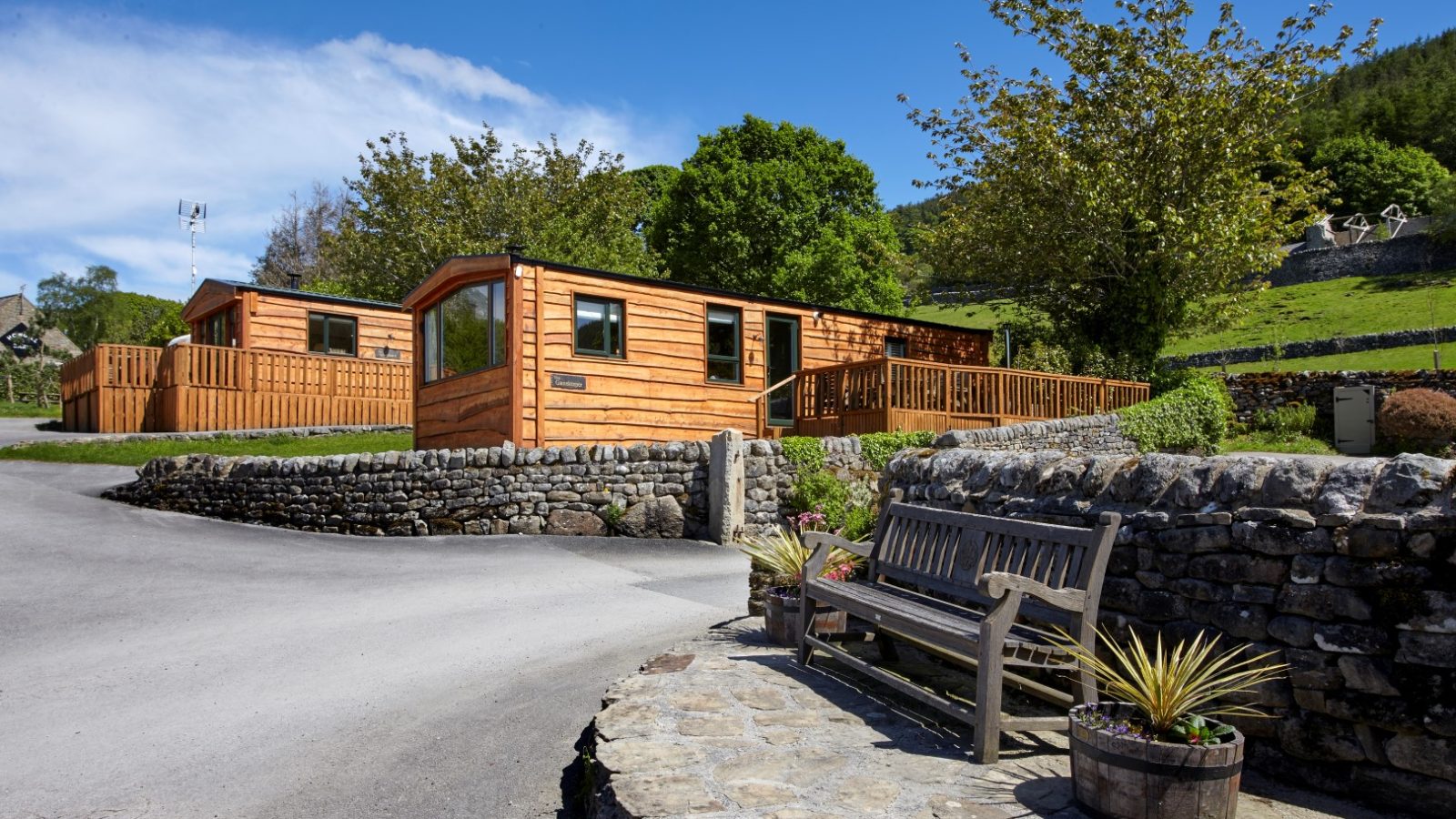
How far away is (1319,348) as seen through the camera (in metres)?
30.5

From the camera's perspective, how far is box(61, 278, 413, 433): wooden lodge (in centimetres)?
1980

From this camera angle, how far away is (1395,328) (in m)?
30.5

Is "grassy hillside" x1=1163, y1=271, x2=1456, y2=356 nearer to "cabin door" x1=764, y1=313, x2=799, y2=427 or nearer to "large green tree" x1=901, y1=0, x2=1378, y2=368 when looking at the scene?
"large green tree" x1=901, y1=0, x2=1378, y2=368

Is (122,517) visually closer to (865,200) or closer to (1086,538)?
(1086,538)

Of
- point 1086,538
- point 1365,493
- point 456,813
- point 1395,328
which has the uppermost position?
point 1395,328

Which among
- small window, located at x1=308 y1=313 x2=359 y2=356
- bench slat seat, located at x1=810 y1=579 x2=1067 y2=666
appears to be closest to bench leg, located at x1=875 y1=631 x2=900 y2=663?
bench slat seat, located at x1=810 y1=579 x2=1067 y2=666

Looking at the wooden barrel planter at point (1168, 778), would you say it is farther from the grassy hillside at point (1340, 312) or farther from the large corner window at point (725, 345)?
the grassy hillside at point (1340, 312)

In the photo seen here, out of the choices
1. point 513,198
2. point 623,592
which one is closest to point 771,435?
point 623,592

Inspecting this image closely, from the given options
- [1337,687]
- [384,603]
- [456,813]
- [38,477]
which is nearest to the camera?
[1337,687]

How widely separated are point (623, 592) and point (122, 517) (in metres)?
8.40

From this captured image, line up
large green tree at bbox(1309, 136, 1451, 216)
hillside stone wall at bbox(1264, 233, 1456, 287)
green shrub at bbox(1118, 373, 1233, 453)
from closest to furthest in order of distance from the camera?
green shrub at bbox(1118, 373, 1233, 453) → hillside stone wall at bbox(1264, 233, 1456, 287) → large green tree at bbox(1309, 136, 1451, 216)

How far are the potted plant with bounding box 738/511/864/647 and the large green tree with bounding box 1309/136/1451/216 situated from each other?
7029 cm

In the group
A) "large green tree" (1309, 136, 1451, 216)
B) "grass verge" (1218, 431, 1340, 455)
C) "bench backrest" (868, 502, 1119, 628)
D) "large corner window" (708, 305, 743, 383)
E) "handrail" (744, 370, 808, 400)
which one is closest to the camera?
"bench backrest" (868, 502, 1119, 628)

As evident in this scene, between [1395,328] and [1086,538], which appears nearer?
[1086,538]
